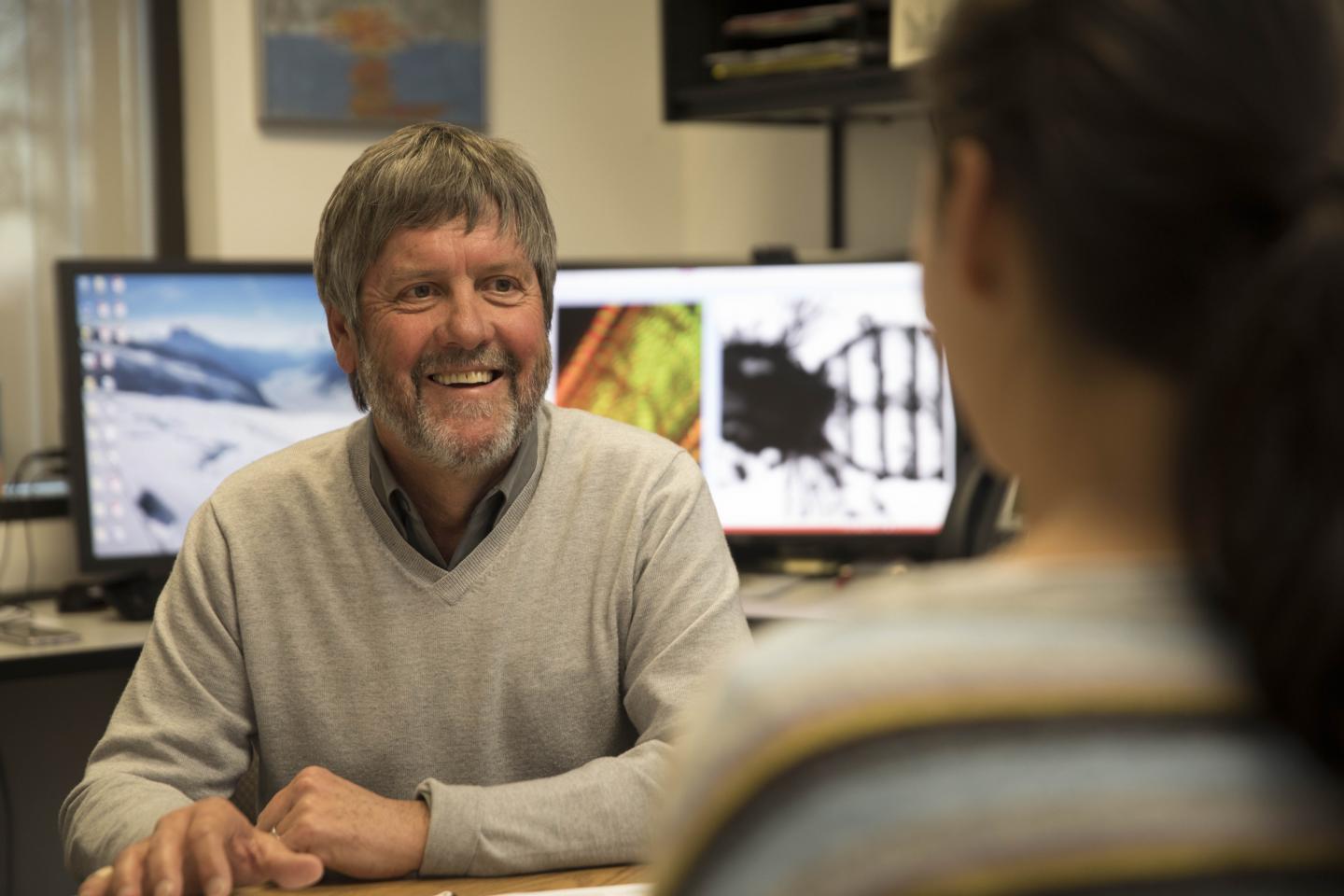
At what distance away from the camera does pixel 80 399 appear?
2.49 metres

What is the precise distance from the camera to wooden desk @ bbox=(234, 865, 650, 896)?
1.14m

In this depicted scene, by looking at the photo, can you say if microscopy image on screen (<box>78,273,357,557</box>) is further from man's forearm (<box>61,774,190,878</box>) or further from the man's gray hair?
man's forearm (<box>61,774,190,878</box>)

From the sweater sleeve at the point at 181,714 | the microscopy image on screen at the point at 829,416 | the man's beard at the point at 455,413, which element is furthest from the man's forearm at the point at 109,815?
the microscopy image on screen at the point at 829,416

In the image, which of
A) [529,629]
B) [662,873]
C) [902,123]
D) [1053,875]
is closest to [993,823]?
[1053,875]

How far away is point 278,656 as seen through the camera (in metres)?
1.40

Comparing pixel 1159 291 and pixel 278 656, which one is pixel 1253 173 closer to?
pixel 1159 291

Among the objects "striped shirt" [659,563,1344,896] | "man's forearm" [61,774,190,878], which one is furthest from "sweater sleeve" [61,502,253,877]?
"striped shirt" [659,563,1344,896]

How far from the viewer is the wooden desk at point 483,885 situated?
1139mm

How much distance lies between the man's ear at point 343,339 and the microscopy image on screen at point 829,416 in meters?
1.11

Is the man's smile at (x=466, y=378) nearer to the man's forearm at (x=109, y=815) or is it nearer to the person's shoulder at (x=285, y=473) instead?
the person's shoulder at (x=285, y=473)

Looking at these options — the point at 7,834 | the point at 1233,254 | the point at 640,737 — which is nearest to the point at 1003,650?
the point at 1233,254

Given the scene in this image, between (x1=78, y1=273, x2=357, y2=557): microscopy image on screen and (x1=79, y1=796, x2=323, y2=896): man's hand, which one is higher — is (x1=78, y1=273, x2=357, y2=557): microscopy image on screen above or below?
above

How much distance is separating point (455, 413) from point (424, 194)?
20cm

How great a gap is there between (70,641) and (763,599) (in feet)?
3.29
